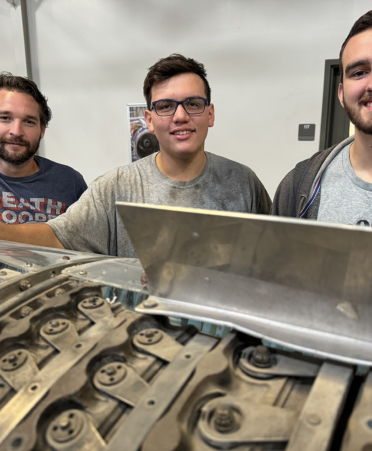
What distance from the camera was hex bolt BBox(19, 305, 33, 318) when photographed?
0.64 m

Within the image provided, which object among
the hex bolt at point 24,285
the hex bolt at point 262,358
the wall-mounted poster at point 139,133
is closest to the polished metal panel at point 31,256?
the hex bolt at point 24,285

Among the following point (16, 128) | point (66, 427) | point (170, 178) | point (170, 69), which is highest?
point (170, 69)

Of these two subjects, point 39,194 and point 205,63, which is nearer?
point 39,194

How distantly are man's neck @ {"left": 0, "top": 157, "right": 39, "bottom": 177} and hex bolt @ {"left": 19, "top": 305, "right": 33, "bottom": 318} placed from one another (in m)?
1.51

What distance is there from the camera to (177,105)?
1391mm

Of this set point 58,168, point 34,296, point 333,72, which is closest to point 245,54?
point 333,72

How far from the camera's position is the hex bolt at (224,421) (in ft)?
1.32

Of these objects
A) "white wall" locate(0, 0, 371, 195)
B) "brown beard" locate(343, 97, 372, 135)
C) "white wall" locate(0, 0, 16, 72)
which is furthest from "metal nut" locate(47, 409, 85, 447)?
"white wall" locate(0, 0, 16, 72)

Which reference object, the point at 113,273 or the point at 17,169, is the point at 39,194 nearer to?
the point at 17,169

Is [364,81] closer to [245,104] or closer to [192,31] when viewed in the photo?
[245,104]

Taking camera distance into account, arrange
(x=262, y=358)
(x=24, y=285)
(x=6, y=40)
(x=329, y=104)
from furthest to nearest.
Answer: (x=6, y=40) → (x=329, y=104) → (x=24, y=285) → (x=262, y=358)

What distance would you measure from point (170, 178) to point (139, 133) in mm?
2191

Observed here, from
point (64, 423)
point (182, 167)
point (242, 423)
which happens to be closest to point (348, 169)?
point (182, 167)

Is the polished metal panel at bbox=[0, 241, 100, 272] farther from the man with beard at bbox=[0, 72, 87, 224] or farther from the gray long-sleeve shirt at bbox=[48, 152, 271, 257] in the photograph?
the man with beard at bbox=[0, 72, 87, 224]
